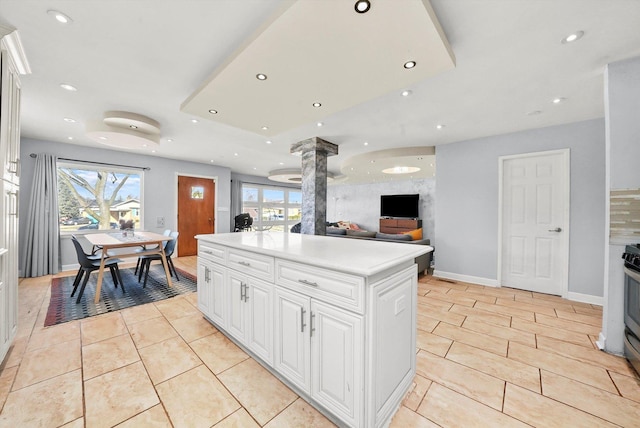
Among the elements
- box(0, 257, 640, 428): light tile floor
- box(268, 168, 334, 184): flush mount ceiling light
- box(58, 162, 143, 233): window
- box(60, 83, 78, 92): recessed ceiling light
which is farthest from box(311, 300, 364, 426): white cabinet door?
box(268, 168, 334, 184): flush mount ceiling light

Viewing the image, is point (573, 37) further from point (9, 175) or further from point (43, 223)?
point (43, 223)

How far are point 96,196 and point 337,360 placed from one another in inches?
244

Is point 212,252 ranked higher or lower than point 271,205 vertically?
lower

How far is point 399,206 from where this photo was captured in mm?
8125

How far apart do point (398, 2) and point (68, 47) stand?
2467 millimetres

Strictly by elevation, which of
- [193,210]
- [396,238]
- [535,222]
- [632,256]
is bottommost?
[396,238]

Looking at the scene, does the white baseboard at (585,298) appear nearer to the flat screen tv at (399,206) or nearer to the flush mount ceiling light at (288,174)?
the flat screen tv at (399,206)

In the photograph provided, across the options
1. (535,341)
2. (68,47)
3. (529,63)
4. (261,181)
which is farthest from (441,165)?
(261,181)

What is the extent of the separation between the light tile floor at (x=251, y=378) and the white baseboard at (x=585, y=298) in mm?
738

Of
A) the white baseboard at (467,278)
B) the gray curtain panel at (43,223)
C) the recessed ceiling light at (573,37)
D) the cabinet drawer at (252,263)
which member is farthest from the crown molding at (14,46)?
the white baseboard at (467,278)

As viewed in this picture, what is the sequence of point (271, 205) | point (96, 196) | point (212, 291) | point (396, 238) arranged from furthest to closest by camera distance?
point (271, 205) < point (96, 196) < point (396, 238) < point (212, 291)

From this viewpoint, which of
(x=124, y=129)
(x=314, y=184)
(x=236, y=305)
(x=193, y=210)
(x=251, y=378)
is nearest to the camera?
(x=251, y=378)

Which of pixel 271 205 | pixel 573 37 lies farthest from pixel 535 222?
pixel 271 205

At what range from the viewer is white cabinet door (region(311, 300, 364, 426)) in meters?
1.18
